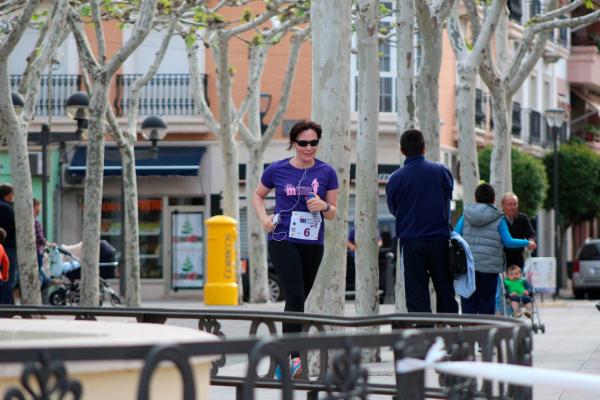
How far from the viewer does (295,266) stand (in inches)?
445

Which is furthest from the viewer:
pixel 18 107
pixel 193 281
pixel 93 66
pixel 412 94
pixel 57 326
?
pixel 193 281

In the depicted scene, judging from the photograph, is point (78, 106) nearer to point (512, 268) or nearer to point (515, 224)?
point (512, 268)

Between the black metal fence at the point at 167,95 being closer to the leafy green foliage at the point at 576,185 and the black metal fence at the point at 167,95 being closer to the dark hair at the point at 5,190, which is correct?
the leafy green foliage at the point at 576,185

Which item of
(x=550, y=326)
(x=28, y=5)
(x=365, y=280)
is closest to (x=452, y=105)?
(x=550, y=326)

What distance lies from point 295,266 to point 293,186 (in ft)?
1.88

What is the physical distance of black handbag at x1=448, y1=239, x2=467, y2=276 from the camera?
13062 mm

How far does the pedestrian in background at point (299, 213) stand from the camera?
11289 millimetres

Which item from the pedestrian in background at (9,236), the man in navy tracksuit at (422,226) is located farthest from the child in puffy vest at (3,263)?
the man in navy tracksuit at (422,226)

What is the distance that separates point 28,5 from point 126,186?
11106 mm

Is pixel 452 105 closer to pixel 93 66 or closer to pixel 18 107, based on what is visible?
pixel 18 107

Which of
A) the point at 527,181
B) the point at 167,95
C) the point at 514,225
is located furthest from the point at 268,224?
the point at 527,181

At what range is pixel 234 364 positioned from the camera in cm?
1470

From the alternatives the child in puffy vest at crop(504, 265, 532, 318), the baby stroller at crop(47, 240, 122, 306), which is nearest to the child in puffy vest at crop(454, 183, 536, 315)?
the child in puffy vest at crop(504, 265, 532, 318)

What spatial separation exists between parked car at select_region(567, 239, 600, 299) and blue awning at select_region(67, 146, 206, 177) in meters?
10.2
